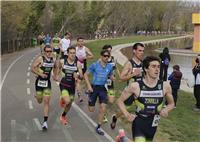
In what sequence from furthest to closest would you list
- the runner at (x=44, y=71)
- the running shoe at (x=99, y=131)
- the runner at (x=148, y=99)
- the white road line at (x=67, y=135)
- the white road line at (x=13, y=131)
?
the runner at (x=44, y=71) → the running shoe at (x=99, y=131) → the white road line at (x=67, y=135) → the white road line at (x=13, y=131) → the runner at (x=148, y=99)

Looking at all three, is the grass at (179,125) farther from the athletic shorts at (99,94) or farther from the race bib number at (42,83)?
the race bib number at (42,83)

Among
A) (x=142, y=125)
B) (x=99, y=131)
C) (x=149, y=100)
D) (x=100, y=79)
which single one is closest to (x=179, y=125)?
(x=99, y=131)

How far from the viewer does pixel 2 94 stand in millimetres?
18641

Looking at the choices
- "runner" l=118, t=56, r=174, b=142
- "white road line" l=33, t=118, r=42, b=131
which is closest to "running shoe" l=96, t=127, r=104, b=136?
"white road line" l=33, t=118, r=42, b=131

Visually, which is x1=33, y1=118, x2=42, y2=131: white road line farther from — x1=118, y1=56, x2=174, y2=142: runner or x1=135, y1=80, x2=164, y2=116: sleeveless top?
x1=135, y1=80, x2=164, y2=116: sleeveless top

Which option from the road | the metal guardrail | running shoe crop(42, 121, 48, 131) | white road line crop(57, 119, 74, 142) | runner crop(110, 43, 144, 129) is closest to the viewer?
runner crop(110, 43, 144, 129)

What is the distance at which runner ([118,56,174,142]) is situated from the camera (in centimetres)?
780

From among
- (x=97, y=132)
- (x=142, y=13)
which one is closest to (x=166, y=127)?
(x=97, y=132)

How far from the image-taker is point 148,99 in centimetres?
785

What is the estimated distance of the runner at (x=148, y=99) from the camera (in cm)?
780

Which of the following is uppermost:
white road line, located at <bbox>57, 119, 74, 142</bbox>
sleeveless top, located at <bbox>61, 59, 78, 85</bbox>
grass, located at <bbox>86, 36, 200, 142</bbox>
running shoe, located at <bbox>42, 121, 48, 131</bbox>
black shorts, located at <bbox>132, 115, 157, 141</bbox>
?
sleeveless top, located at <bbox>61, 59, 78, 85</bbox>

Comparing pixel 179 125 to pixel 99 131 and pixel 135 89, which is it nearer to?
pixel 99 131

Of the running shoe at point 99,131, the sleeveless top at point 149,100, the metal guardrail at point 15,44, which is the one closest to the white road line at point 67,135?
the running shoe at point 99,131

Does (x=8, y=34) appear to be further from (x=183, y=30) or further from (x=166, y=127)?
(x=183, y=30)
